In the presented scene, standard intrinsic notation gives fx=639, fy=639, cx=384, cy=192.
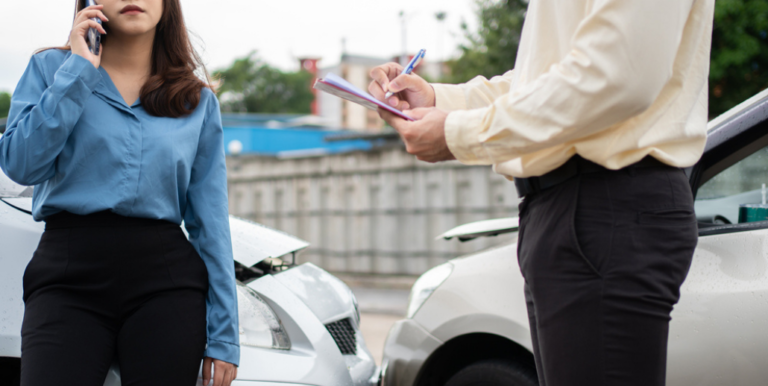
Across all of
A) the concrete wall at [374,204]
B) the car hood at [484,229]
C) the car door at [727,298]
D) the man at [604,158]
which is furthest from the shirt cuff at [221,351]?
the concrete wall at [374,204]

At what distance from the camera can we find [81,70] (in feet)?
5.04

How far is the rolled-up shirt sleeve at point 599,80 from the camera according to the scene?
1062 millimetres

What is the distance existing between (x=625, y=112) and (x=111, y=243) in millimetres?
1193

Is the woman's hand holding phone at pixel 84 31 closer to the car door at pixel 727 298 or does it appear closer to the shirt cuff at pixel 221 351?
the shirt cuff at pixel 221 351

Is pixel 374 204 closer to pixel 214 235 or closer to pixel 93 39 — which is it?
pixel 214 235

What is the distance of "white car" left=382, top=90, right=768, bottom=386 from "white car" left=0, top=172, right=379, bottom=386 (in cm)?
28

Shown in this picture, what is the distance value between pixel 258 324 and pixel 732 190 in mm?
1804

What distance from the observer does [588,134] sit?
1127mm

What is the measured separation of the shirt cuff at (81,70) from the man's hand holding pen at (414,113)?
2.22 feet

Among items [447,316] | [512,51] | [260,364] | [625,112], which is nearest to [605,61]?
[625,112]

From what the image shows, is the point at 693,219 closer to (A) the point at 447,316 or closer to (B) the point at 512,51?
(A) the point at 447,316

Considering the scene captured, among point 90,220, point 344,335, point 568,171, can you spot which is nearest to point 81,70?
point 90,220

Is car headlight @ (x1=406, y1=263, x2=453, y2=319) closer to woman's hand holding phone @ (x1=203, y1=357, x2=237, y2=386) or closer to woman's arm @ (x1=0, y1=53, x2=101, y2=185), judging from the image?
woman's hand holding phone @ (x1=203, y1=357, x2=237, y2=386)

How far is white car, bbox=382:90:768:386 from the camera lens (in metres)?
1.87
